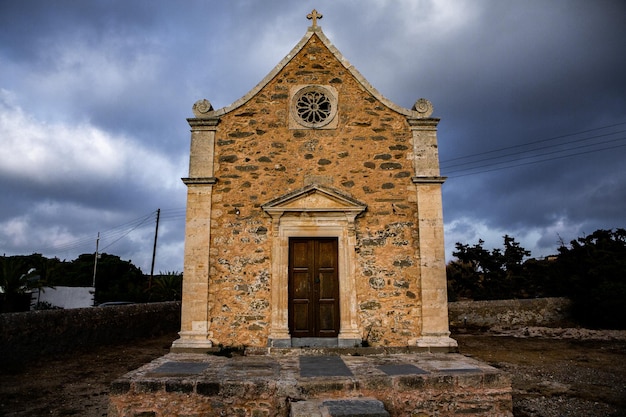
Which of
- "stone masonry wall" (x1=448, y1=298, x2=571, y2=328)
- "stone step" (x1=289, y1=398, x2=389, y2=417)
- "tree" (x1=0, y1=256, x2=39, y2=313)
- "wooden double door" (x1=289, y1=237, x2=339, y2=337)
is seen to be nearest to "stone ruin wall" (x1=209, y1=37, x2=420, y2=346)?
"wooden double door" (x1=289, y1=237, x2=339, y2=337)

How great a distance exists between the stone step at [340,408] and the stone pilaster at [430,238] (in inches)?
130

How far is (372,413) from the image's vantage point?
4676 millimetres

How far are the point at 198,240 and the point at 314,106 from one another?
3746 millimetres

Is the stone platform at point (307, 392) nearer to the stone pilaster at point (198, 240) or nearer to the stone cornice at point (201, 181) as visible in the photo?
the stone pilaster at point (198, 240)

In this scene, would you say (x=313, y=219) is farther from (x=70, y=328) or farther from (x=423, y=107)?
(x=70, y=328)

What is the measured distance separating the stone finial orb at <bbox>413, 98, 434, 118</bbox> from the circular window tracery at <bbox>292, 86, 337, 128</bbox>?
5.78ft

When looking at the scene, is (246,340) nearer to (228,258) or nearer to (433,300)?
(228,258)

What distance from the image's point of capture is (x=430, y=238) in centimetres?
848

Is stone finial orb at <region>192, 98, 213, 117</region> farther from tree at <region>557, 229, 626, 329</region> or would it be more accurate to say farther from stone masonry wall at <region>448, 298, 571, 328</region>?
tree at <region>557, 229, 626, 329</region>

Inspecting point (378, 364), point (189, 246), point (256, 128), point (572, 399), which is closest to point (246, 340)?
point (189, 246)

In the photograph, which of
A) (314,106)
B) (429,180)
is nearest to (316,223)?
(429,180)

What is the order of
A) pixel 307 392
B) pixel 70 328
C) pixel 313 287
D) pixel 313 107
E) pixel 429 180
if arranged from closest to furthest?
pixel 307 392, pixel 313 287, pixel 429 180, pixel 313 107, pixel 70 328

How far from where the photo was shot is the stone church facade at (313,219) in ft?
26.9

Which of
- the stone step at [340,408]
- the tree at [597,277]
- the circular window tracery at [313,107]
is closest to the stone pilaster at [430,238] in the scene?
the circular window tracery at [313,107]
